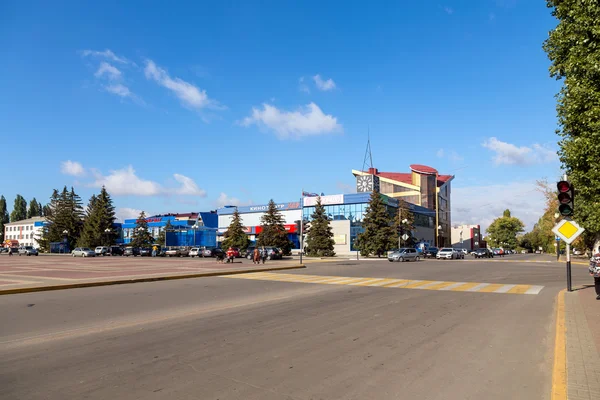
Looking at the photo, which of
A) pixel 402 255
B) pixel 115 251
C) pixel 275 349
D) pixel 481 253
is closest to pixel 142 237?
pixel 115 251

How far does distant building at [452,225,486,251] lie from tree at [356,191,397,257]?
7156 cm

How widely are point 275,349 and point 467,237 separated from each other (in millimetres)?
141742

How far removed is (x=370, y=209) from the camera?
2469 inches

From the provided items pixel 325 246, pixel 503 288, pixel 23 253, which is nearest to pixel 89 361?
pixel 503 288

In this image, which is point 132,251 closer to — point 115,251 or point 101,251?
point 115,251

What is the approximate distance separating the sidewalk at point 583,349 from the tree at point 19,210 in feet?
571

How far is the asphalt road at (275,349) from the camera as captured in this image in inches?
208

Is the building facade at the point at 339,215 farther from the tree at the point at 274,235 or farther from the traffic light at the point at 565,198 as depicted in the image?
the traffic light at the point at 565,198

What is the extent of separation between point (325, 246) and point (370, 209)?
29.2 feet

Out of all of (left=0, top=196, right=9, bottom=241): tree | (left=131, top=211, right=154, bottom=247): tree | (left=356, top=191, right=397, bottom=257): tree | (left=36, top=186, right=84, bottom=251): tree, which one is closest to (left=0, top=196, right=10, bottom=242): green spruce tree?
(left=0, top=196, right=9, bottom=241): tree

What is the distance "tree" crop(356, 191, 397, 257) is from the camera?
6000 cm

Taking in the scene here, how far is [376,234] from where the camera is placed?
60500 mm

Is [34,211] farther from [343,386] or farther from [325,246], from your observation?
[343,386]

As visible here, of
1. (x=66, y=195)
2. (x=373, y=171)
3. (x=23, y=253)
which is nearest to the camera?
(x=23, y=253)
